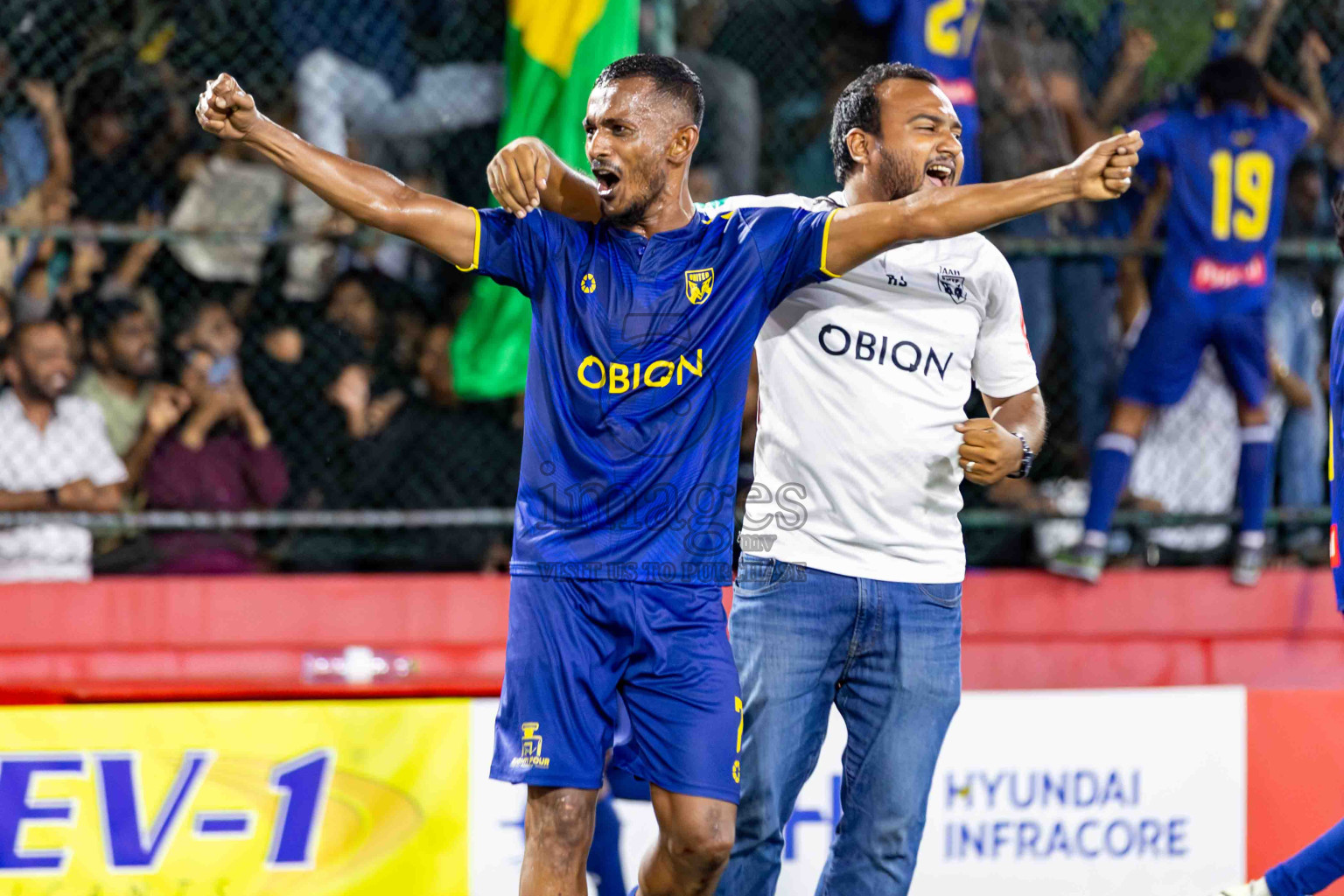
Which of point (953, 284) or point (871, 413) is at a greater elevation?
point (953, 284)

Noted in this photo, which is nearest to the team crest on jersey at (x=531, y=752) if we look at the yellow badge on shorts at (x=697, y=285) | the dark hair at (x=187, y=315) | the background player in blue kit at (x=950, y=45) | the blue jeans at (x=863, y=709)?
the blue jeans at (x=863, y=709)

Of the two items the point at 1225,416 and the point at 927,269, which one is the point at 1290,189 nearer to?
the point at 1225,416

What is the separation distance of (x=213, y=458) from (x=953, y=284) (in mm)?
3130

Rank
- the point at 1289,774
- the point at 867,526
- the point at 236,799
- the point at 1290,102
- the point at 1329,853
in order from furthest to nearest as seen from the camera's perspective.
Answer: the point at 1290,102, the point at 1289,774, the point at 236,799, the point at 1329,853, the point at 867,526

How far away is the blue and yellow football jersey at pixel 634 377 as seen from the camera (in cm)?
284

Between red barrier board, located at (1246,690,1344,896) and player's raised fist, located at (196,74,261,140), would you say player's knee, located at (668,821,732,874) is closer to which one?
player's raised fist, located at (196,74,261,140)

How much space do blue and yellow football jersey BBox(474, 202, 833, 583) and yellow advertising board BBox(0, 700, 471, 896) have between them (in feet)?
3.52

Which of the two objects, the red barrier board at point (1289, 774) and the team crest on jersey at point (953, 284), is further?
the red barrier board at point (1289, 774)

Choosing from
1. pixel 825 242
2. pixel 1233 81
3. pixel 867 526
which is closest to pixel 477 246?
pixel 825 242

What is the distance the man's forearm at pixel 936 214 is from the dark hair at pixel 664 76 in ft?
1.22

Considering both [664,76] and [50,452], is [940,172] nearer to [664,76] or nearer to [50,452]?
[664,76]

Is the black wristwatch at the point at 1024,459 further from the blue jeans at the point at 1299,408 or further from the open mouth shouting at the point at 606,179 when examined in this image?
the blue jeans at the point at 1299,408

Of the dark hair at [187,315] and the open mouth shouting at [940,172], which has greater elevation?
the open mouth shouting at [940,172]

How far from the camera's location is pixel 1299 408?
5789 millimetres
